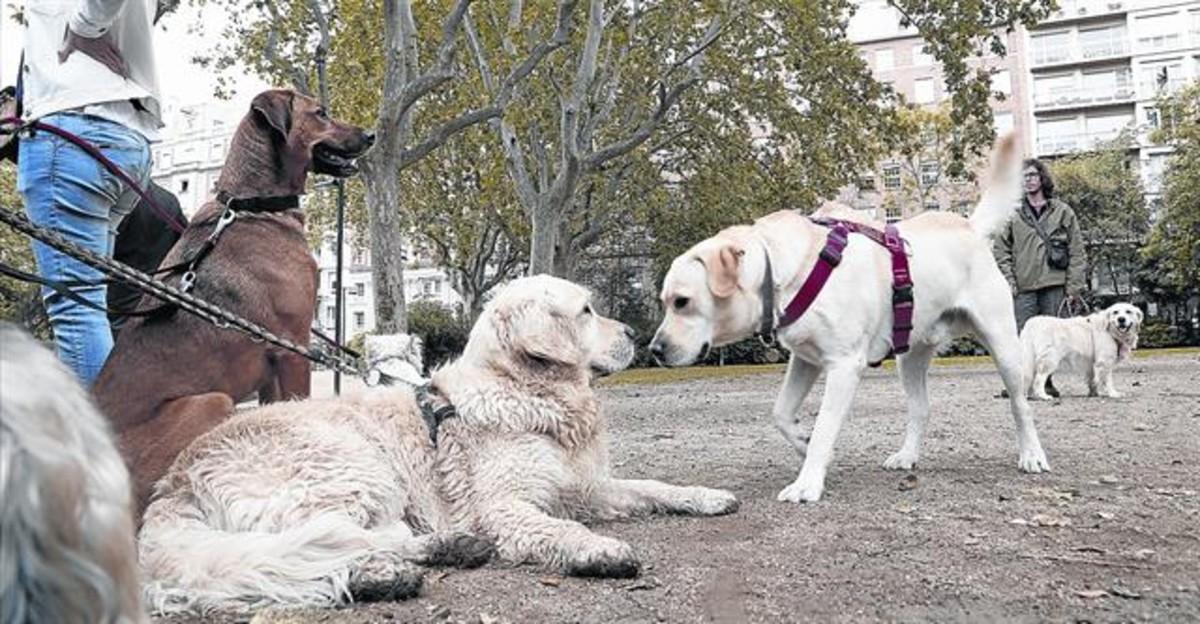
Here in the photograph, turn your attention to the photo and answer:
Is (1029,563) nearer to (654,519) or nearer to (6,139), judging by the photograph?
(654,519)

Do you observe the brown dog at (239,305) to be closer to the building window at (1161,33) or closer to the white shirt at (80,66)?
the white shirt at (80,66)

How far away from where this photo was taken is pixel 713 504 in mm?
4145

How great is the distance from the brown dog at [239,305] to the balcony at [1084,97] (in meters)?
69.3

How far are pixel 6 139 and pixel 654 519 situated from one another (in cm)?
331

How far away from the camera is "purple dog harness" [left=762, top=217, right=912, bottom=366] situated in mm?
4633

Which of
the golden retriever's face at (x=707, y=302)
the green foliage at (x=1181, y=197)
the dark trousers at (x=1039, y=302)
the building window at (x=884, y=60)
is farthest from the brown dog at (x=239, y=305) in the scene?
the building window at (x=884, y=60)

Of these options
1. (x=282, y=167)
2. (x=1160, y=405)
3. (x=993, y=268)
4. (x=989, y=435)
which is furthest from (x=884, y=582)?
(x=1160, y=405)

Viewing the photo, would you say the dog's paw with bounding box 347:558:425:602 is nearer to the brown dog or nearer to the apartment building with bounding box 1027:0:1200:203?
the brown dog

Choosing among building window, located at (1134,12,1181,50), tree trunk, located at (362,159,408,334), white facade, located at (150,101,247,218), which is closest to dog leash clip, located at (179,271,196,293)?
tree trunk, located at (362,159,408,334)

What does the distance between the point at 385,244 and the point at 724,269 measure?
863 centimetres

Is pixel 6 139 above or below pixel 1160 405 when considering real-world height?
above

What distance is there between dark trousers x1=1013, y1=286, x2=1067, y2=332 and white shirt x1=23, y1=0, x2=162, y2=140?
9708mm

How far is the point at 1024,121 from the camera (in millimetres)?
65125

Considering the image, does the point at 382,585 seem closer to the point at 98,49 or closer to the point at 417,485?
the point at 417,485
